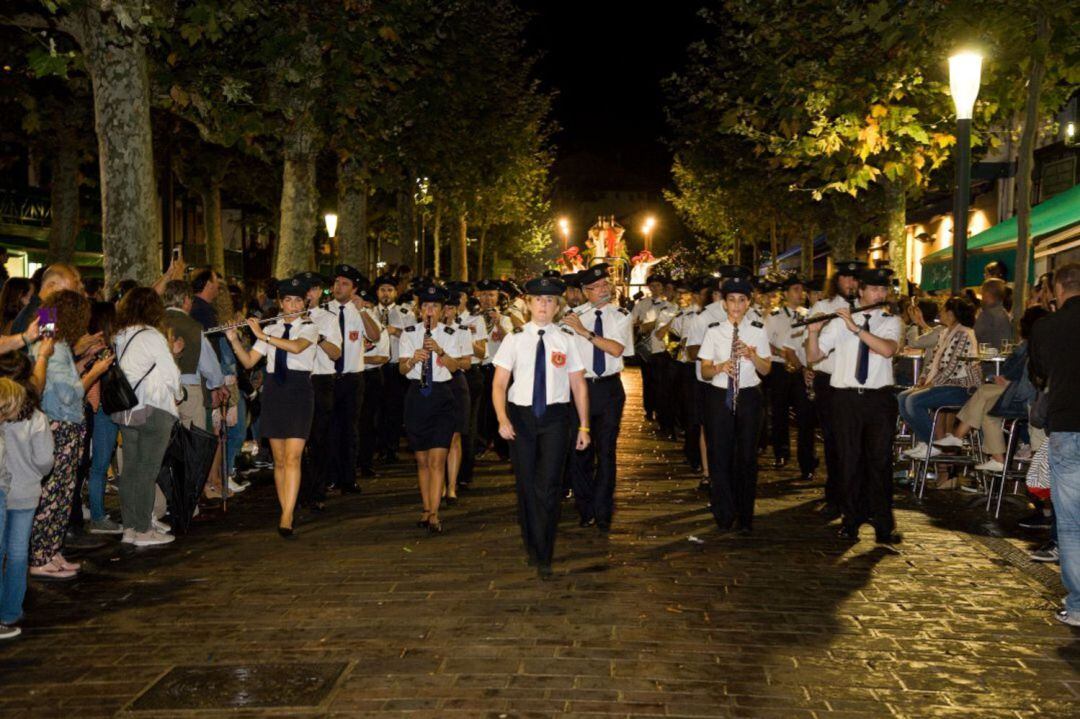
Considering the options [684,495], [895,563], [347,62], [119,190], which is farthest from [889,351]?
[347,62]

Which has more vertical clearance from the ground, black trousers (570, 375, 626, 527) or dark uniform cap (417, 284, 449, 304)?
dark uniform cap (417, 284, 449, 304)

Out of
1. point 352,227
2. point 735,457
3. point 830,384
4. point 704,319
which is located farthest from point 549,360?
point 352,227

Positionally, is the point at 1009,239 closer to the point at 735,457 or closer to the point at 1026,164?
the point at 1026,164

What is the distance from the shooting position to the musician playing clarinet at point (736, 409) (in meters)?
10.2

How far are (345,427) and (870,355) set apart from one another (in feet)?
18.2

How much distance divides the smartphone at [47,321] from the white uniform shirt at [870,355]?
618cm

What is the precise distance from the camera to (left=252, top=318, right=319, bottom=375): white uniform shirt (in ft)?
33.4

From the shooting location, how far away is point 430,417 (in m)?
10.5

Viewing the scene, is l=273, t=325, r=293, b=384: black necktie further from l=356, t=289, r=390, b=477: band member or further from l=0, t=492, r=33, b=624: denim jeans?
l=0, t=492, r=33, b=624: denim jeans

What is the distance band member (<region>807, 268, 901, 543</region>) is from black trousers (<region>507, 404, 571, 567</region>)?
2722 mm

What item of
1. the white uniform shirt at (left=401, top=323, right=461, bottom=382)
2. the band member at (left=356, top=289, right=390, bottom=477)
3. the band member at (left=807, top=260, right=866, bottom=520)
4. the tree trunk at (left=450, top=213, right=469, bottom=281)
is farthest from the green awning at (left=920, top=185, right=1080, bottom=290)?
the tree trunk at (left=450, top=213, right=469, bottom=281)

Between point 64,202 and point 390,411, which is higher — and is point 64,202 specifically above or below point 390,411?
above

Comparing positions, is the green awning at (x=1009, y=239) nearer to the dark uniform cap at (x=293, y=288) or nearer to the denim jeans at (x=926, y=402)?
the denim jeans at (x=926, y=402)

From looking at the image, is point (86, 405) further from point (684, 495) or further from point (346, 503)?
point (684, 495)
